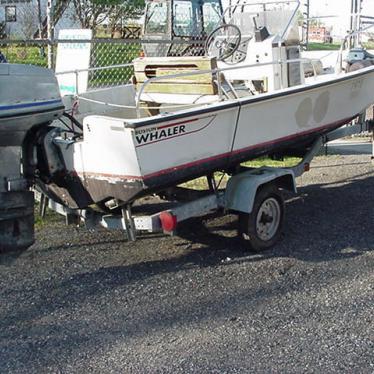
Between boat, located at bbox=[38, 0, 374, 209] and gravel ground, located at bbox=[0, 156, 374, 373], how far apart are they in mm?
685

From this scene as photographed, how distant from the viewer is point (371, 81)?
780cm

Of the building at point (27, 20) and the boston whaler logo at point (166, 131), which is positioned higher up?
the building at point (27, 20)

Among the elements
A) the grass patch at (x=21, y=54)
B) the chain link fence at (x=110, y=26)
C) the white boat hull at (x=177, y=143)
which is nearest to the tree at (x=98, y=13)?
the chain link fence at (x=110, y=26)

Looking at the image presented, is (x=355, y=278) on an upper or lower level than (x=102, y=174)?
lower

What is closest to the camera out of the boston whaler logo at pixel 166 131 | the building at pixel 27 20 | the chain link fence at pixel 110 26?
the boston whaler logo at pixel 166 131

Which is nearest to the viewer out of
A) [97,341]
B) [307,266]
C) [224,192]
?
[97,341]

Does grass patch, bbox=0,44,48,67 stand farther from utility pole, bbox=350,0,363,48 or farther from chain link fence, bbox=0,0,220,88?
utility pole, bbox=350,0,363,48

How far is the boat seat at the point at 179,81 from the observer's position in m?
6.39

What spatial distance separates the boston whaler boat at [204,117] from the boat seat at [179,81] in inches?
0.4

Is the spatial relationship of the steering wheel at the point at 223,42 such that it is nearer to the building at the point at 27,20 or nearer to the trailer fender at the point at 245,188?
the trailer fender at the point at 245,188

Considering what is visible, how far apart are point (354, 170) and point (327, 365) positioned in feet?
19.4

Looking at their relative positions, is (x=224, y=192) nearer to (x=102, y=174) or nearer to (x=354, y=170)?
(x=102, y=174)

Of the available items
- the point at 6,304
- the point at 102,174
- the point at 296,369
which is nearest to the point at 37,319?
the point at 6,304

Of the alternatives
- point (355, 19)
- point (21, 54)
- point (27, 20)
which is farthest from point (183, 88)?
point (27, 20)
